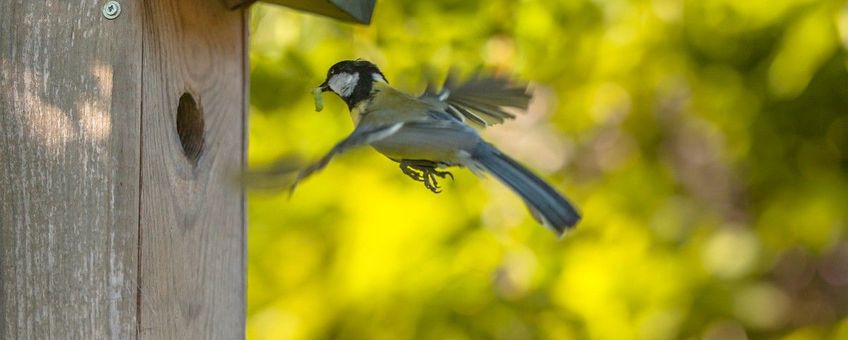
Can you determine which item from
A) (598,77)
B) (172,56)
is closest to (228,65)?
(172,56)

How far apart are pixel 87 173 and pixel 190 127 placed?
1.00 ft

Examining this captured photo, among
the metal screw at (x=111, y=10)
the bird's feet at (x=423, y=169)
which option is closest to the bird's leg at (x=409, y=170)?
the bird's feet at (x=423, y=169)

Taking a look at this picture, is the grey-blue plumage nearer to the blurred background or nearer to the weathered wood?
the weathered wood

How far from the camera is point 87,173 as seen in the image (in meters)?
1.85

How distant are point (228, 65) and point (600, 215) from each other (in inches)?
54.8

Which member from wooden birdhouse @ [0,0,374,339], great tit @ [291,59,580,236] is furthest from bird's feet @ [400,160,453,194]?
wooden birdhouse @ [0,0,374,339]

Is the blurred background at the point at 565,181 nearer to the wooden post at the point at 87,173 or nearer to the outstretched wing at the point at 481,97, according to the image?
the outstretched wing at the point at 481,97

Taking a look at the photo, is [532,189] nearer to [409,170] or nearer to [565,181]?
[409,170]

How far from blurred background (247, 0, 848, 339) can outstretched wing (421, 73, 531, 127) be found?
27.7 inches

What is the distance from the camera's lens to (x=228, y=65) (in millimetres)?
2223

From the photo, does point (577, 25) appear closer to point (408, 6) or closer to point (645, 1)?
point (645, 1)

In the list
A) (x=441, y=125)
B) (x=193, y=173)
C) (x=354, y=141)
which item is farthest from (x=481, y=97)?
(x=193, y=173)

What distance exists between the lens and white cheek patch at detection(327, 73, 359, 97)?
6.88 feet

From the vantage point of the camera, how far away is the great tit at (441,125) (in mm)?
1854
